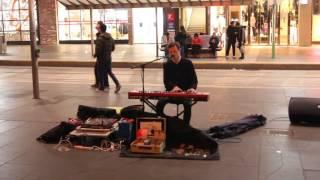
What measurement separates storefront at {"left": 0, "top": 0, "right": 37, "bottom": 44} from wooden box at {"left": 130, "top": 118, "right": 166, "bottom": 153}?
2929 centimetres

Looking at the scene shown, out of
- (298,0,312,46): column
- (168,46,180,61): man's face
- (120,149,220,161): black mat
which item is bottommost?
(120,149,220,161): black mat

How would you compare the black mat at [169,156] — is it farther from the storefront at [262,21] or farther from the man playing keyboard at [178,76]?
the storefront at [262,21]

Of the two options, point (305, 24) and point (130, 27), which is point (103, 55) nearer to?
point (305, 24)

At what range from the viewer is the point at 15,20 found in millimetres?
35781

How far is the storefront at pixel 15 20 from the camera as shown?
3559 centimetres

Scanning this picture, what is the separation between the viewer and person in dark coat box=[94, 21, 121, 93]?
13891 mm

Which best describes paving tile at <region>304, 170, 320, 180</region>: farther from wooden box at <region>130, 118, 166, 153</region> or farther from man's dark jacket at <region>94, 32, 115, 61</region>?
man's dark jacket at <region>94, 32, 115, 61</region>

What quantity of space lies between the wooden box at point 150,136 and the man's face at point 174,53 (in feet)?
4.99

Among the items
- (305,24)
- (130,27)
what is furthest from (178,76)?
(130,27)

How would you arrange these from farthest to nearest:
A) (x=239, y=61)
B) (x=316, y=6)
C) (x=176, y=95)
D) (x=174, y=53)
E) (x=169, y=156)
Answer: (x=316, y=6), (x=239, y=61), (x=174, y=53), (x=176, y=95), (x=169, y=156)

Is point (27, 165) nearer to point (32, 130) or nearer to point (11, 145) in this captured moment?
point (11, 145)

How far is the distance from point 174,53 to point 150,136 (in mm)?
1729

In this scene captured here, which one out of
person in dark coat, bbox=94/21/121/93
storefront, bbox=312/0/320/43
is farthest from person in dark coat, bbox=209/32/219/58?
person in dark coat, bbox=94/21/121/93

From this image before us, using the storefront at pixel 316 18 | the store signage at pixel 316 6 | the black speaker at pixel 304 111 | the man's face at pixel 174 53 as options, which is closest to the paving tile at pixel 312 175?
the black speaker at pixel 304 111
